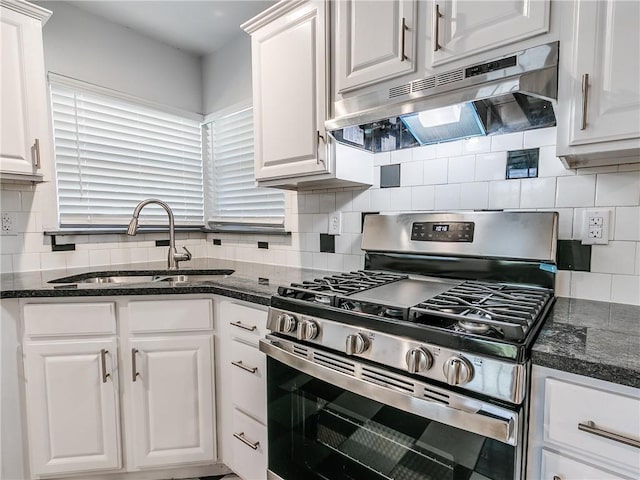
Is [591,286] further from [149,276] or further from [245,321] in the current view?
[149,276]

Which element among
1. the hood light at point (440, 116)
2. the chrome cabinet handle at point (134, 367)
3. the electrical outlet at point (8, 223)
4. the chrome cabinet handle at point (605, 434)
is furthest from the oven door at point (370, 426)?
the electrical outlet at point (8, 223)

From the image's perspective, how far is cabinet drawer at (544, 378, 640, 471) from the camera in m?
0.70

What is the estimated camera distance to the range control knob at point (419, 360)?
0.84m

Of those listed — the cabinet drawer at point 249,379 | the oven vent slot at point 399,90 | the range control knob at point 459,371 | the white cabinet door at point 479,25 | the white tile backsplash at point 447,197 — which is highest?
the white cabinet door at point 479,25

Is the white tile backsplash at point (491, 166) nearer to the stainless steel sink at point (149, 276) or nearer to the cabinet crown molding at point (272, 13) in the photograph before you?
the cabinet crown molding at point (272, 13)

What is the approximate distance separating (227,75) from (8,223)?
5.21 feet

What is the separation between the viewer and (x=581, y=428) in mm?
739

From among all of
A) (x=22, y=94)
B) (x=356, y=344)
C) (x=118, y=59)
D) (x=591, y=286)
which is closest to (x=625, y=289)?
(x=591, y=286)

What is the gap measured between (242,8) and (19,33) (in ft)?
3.67

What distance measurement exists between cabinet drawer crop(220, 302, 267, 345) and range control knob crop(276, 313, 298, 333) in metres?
0.21

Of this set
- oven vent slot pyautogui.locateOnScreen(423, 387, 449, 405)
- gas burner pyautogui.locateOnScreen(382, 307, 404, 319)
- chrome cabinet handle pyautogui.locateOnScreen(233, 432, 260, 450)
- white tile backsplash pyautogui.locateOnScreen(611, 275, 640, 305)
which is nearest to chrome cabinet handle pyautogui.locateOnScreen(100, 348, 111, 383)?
chrome cabinet handle pyautogui.locateOnScreen(233, 432, 260, 450)

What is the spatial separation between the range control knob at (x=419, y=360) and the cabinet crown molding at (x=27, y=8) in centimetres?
221

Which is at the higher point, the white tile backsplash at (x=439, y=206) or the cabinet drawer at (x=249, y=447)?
the white tile backsplash at (x=439, y=206)

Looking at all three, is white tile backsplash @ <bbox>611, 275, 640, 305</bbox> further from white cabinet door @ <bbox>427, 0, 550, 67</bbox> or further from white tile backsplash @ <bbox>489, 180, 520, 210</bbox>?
white cabinet door @ <bbox>427, 0, 550, 67</bbox>
